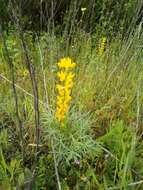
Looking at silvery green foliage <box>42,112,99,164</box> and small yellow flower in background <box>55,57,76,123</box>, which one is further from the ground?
small yellow flower in background <box>55,57,76,123</box>

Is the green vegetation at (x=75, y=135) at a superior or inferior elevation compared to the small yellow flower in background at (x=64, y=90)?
inferior

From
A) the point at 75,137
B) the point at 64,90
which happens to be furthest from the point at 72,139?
the point at 64,90

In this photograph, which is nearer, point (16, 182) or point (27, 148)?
point (16, 182)

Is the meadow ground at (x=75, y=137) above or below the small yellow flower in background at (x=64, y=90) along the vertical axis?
below

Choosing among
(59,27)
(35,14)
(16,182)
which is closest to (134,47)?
(16,182)

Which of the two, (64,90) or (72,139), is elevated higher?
(64,90)

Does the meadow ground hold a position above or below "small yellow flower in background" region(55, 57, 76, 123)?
below

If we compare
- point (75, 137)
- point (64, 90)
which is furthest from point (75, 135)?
point (64, 90)

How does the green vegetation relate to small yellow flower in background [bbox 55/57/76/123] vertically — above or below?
below

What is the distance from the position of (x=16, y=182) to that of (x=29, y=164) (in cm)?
26

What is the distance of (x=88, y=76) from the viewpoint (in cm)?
294

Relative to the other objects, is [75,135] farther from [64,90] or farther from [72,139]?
[64,90]

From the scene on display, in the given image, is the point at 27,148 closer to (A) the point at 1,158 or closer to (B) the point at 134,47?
(A) the point at 1,158

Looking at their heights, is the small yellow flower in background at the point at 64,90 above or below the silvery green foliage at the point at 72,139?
above
